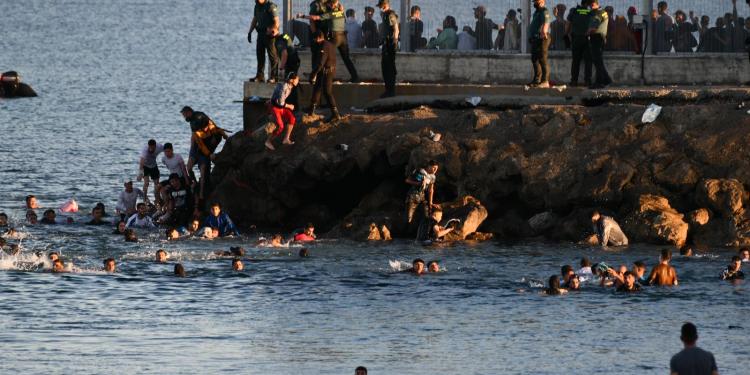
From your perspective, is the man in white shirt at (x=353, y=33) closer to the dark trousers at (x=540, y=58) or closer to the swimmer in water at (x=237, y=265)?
the dark trousers at (x=540, y=58)

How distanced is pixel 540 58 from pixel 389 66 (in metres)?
3.44

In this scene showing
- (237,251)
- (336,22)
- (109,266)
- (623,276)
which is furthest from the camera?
(336,22)

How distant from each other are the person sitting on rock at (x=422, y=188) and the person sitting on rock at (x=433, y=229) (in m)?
0.19

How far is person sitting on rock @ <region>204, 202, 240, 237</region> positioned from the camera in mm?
42656

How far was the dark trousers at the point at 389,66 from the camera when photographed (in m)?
43.9

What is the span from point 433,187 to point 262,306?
7059mm

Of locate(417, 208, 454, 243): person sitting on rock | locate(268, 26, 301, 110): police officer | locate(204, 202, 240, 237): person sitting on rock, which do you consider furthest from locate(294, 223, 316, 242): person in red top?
locate(268, 26, 301, 110): police officer

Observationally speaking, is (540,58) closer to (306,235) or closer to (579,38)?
(579,38)

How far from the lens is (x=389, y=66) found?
145ft

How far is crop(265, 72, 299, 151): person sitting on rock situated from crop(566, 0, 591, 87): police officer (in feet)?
20.5

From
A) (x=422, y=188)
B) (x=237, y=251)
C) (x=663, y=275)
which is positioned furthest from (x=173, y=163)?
(x=663, y=275)

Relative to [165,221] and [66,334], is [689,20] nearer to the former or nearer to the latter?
[165,221]

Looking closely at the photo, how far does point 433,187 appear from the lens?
4144 cm

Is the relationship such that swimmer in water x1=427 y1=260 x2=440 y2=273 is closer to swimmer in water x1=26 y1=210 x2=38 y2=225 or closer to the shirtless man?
the shirtless man
